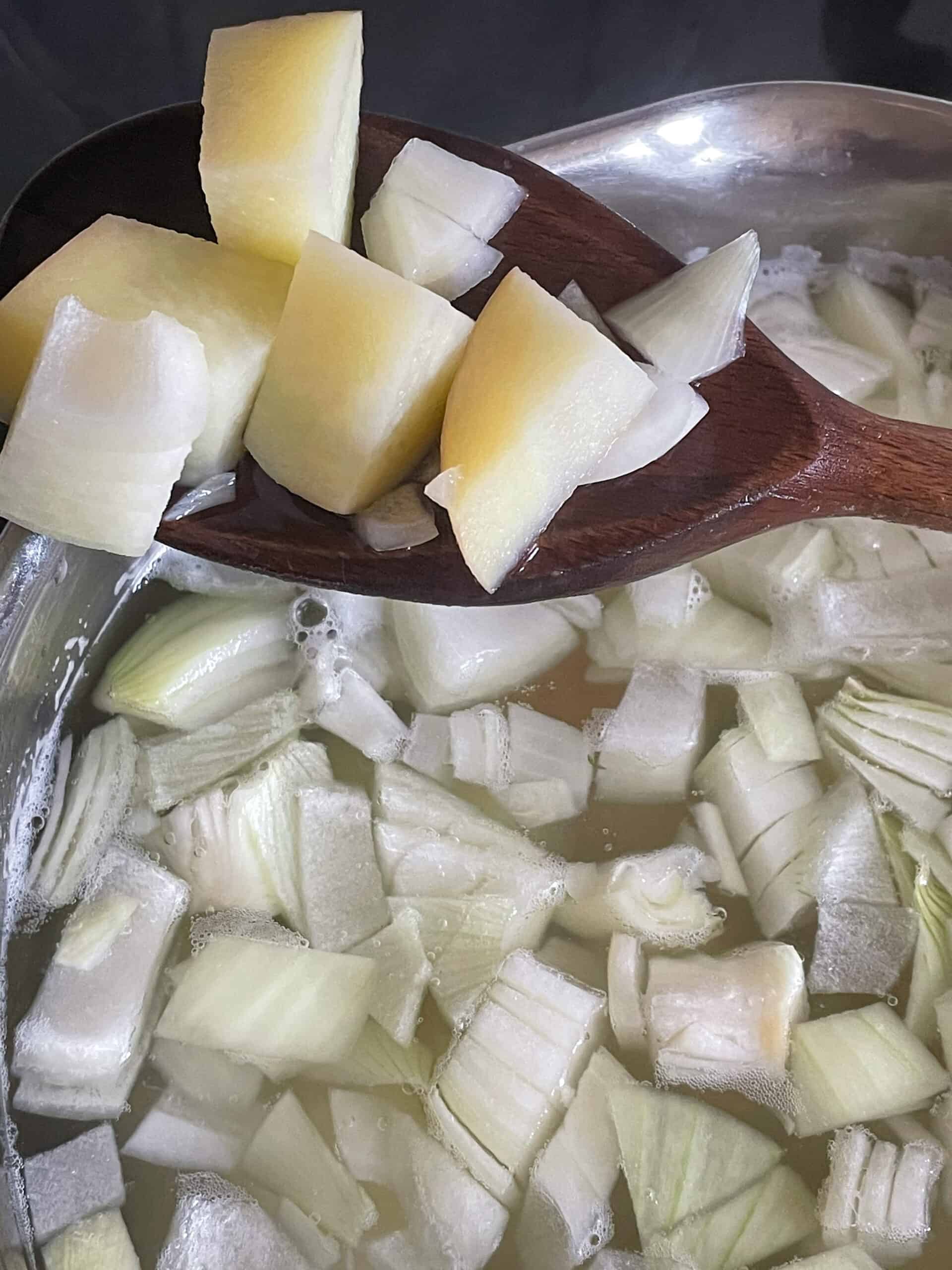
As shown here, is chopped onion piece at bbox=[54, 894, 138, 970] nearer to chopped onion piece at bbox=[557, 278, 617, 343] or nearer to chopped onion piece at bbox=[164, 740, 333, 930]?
chopped onion piece at bbox=[164, 740, 333, 930]

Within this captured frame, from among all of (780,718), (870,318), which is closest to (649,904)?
(780,718)

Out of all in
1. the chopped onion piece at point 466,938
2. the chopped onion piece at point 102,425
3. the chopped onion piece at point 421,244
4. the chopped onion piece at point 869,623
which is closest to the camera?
the chopped onion piece at point 102,425

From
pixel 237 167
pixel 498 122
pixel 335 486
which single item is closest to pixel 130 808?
pixel 335 486

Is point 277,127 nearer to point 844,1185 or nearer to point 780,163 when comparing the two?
point 780,163

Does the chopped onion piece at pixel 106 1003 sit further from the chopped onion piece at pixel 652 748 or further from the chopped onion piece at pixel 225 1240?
the chopped onion piece at pixel 652 748

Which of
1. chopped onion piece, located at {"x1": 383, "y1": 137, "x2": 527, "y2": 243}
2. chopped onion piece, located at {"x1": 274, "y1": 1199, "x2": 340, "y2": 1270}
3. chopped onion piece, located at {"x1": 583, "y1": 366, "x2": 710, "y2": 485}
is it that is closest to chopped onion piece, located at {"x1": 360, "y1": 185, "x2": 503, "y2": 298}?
chopped onion piece, located at {"x1": 383, "y1": 137, "x2": 527, "y2": 243}

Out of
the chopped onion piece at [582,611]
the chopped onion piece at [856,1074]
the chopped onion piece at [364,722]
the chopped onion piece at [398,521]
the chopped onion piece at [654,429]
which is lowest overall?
the chopped onion piece at [856,1074]

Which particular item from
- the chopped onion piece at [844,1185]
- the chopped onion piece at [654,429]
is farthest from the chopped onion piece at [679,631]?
the chopped onion piece at [844,1185]

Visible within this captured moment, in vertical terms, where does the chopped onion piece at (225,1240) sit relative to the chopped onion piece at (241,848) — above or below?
below
